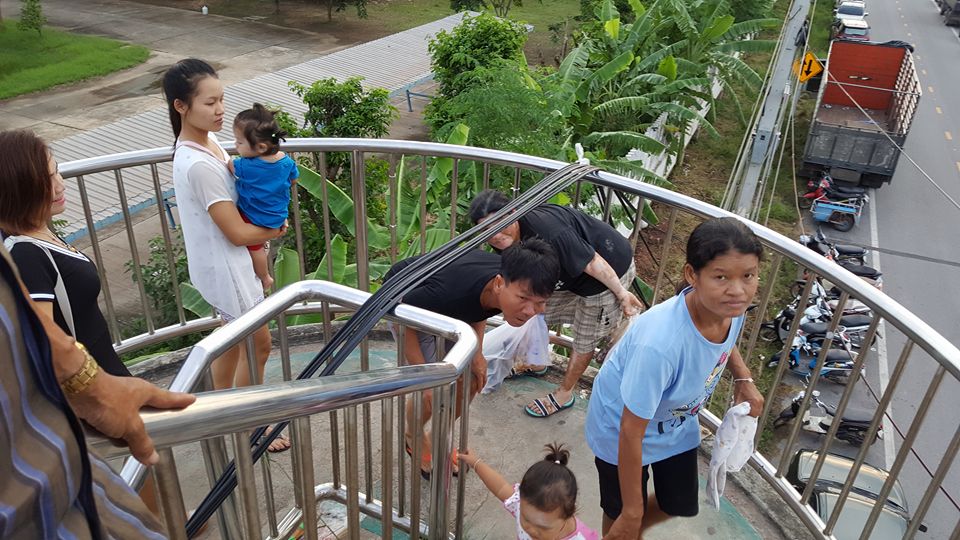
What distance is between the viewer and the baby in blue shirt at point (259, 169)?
2891mm

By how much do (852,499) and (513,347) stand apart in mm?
3913

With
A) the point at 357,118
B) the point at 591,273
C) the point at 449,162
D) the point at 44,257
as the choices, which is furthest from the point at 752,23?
the point at 44,257

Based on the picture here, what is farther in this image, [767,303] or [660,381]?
[767,303]

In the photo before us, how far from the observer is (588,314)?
331 centimetres

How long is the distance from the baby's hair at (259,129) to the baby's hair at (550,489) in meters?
1.64

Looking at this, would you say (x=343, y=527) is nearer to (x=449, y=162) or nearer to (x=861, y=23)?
(x=449, y=162)

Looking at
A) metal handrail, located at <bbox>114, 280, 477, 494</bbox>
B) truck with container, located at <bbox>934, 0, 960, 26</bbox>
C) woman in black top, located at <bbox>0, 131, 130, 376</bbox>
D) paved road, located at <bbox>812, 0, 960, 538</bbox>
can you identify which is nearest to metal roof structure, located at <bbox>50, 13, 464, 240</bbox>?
woman in black top, located at <bbox>0, 131, 130, 376</bbox>

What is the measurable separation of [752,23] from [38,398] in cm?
1401

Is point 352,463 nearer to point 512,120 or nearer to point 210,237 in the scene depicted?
point 210,237

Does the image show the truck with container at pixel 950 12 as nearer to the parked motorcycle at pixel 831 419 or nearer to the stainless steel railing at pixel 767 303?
the parked motorcycle at pixel 831 419

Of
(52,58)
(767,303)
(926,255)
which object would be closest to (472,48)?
(926,255)

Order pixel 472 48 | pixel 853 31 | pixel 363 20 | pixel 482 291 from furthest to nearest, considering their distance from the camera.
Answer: pixel 363 20
pixel 853 31
pixel 472 48
pixel 482 291

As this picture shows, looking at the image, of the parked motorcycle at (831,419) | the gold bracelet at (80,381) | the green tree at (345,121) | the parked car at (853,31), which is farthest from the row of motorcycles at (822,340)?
the parked car at (853,31)

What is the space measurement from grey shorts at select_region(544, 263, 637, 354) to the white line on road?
342 centimetres
